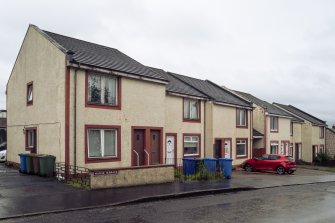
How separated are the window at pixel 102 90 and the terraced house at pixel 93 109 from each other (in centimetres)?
5

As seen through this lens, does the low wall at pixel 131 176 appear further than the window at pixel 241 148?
No

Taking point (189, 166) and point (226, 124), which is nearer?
point (189, 166)

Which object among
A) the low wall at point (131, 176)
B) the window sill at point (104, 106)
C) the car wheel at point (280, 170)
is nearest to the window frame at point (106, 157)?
the window sill at point (104, 106)

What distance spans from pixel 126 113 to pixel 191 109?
7.13 m

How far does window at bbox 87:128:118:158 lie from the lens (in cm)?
1728

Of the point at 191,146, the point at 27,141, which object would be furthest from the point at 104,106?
the point at 191,146

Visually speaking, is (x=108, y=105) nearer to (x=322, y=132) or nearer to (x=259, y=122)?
(x=259, y=122)

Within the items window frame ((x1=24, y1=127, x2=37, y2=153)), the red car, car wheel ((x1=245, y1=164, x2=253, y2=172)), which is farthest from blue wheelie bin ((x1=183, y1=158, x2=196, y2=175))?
car wheel ((x1=245, y1=164, x2=253, y2=172))

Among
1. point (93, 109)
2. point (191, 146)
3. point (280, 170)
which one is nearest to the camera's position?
point (93, 109)

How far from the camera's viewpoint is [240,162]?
97.1 feet

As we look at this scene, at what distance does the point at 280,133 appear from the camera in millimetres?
37594

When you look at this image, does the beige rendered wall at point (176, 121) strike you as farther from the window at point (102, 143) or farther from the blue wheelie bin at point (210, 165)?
the window at point (102, 143)

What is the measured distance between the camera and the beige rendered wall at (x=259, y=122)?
33.8 m

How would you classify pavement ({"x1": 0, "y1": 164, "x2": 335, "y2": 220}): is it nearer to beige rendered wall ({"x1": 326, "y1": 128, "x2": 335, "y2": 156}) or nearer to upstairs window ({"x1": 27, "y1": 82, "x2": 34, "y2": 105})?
upstairs window ({"x1": 27, "y1": 82, "x2": 34, "y2": 105})
